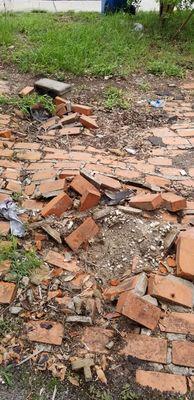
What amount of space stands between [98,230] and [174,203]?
1.83 ft

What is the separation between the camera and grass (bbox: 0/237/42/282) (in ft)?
8.04

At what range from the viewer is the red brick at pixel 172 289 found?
7.73ft

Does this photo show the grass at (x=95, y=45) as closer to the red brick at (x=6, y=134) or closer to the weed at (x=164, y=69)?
the weed at (x=164, y=69)

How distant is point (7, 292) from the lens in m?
2.36

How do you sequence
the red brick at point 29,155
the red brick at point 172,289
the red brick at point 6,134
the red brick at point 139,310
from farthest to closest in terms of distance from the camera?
the red brick at point 6,134, the red brick at point 29,155, the red brick at point 172,289, the red brick at point 139,310

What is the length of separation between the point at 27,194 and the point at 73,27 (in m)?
4.29

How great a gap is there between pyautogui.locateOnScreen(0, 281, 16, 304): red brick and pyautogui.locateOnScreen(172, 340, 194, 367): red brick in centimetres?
84

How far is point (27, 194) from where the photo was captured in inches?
124

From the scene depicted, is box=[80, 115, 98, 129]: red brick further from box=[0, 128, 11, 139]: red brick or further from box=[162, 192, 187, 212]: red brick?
box=[162, 192, 187, 212]: red brick

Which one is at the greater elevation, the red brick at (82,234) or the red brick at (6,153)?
the red brick at (6,153)

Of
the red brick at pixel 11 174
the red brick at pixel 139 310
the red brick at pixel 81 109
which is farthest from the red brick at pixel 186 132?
the red brick at pixel 139 310

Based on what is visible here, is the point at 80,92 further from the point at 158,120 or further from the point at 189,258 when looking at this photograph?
the point at 189,258

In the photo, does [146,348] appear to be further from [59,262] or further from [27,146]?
[27,146]

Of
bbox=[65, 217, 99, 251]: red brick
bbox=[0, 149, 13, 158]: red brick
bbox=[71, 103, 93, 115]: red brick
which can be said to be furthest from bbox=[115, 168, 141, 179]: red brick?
bbox=[71, 103, 93, 115]: red brick
